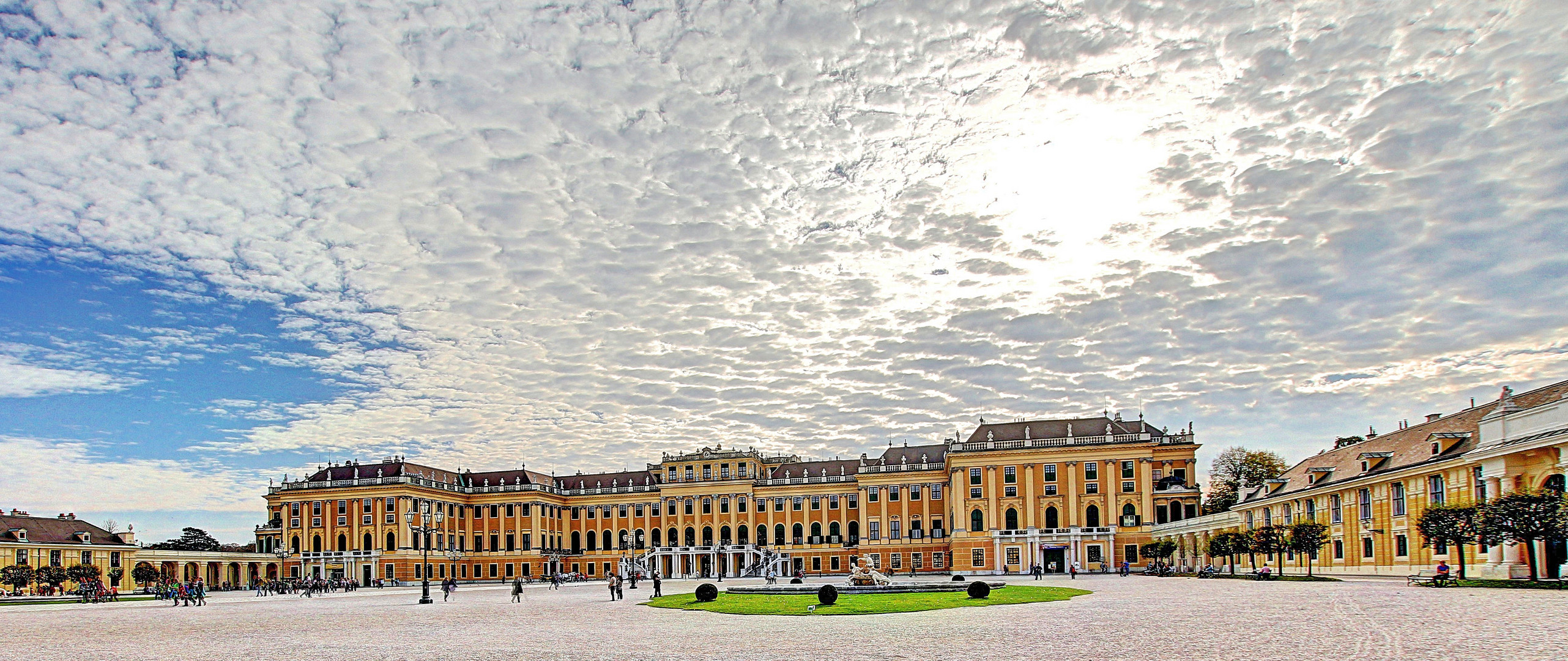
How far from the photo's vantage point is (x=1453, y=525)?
42.1 metres

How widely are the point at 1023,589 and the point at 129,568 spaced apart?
289 feet

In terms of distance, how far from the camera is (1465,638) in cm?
2025

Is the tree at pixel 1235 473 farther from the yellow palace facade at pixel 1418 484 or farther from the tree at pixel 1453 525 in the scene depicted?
the tree at pixel 1453 525

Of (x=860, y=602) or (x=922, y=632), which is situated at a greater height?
(x=922, y=632)

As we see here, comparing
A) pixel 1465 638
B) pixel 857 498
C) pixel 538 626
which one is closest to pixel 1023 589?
pixel 538 626

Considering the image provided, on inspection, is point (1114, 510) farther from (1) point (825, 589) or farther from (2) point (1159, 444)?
(1) point (825, 589)

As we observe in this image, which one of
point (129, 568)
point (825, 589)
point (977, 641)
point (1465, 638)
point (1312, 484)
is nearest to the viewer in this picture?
point (1465, 638)

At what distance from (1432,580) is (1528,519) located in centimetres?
658

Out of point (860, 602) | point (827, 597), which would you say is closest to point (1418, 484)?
point (860, 602)

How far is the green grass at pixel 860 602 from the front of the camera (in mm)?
34531

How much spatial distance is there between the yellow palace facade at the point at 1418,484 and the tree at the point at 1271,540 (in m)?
4.11

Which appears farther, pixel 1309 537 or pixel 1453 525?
pixel 1309 537

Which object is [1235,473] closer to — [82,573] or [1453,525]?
[1453,525]

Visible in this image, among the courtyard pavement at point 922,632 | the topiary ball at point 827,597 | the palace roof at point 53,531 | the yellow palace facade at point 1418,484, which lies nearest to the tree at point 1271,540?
the yellow palace facade at point 1418,484
